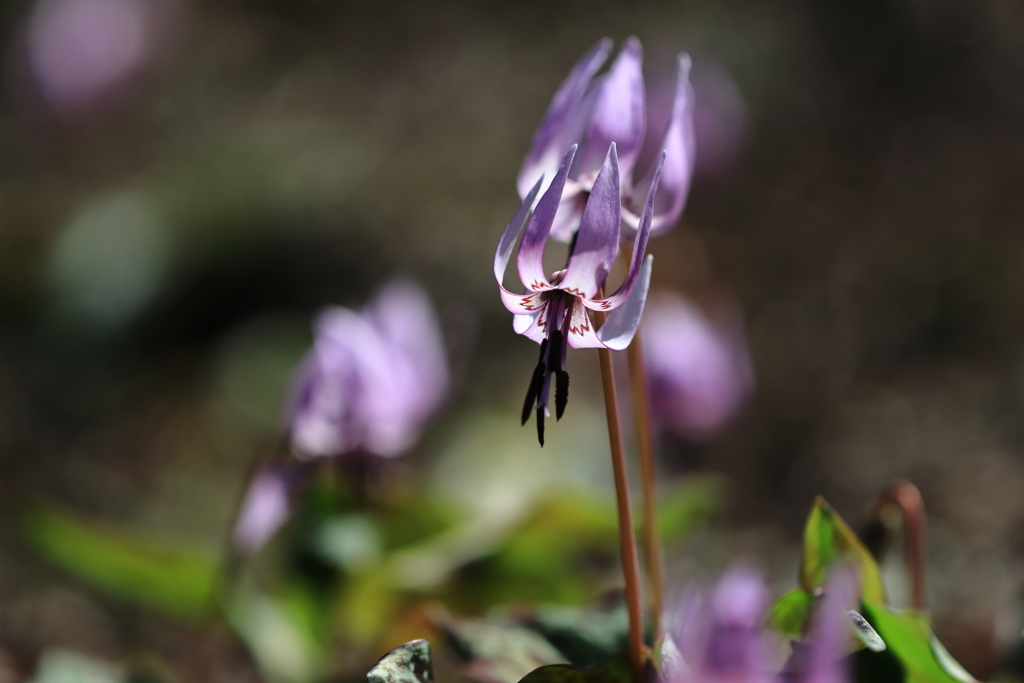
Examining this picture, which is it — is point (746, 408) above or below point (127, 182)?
below

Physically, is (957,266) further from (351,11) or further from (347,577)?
(351,11)

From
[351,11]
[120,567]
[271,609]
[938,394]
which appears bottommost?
[271,609]

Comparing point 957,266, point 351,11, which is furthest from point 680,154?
point 351,11

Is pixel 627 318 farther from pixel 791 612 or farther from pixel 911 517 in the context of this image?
pixel 911 517

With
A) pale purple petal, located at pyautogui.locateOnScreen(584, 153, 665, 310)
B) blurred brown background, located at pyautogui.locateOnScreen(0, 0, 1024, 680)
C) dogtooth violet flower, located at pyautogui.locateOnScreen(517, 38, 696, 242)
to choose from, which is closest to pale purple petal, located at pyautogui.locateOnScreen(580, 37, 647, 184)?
dogtooth violet flower, located at pyautogui.locateOnScreen(517, 38, 696, 242)

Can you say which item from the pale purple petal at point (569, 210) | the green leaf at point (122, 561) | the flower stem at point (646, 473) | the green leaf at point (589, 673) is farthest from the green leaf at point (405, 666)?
the green leaf at point (122, 561)

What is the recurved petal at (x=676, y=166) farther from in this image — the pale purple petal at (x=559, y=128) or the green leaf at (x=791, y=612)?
the green leaf at (x=791, y=612)

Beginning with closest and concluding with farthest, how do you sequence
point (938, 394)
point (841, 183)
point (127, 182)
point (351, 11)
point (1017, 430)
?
point (1017, 430) < point (938, 394) < point (841, 183) < point (127, 182) < point (351, 11)

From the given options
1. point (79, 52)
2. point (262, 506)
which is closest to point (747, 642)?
point (262, 506)
